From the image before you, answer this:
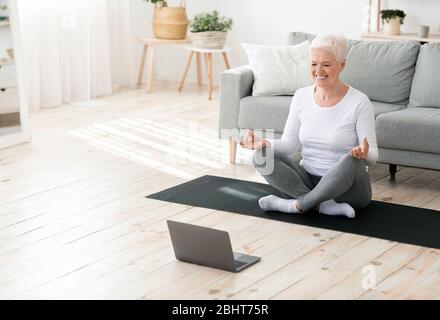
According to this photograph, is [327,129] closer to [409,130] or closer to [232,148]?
[409,130]

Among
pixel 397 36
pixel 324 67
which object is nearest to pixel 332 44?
pixel 324 67

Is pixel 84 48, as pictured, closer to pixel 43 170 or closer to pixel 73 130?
pixel 73 130

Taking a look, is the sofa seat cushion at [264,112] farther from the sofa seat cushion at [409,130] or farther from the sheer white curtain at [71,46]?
the sheer white curtain at [71,46]

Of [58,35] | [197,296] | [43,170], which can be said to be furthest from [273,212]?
[58,35]

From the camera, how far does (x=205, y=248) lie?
3357mm

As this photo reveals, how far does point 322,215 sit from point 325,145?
1.10 ft

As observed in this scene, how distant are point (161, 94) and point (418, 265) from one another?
428 cm

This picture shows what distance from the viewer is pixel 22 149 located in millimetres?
5438

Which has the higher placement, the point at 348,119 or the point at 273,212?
the point at 348,119

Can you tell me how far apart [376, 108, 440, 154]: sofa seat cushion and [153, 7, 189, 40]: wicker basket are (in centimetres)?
308

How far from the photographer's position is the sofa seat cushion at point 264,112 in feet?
15.9

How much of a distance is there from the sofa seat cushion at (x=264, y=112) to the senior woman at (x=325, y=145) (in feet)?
2.12

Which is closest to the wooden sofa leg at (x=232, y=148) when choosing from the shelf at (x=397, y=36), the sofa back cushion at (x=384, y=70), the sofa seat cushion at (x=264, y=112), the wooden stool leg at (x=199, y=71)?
the sofa seat cushion at (x=264, y=112)

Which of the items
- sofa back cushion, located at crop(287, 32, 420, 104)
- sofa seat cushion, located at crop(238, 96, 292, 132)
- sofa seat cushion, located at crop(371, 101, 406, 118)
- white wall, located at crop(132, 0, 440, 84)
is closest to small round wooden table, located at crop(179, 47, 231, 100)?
white wall, located at crop(132, 0, 440, 84)
